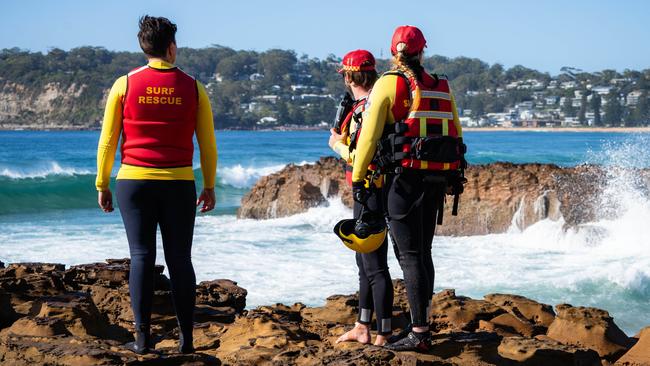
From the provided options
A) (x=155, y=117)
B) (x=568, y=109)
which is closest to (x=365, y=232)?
(x=155, y=117)

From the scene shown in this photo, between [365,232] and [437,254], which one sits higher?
[365,232]

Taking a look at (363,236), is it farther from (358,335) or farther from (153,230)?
(153,230)

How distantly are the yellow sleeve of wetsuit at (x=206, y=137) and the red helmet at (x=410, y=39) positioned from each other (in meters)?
0.98

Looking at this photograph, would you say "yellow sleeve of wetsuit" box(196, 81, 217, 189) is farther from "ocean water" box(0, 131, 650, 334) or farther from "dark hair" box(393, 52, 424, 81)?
"ocean water" box(0, 131, 650, 334)

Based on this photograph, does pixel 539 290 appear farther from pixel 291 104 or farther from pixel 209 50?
pixel 209 50

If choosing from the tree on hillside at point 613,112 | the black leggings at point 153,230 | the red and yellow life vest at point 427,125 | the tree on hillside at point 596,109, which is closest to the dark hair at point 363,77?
the red and yellow life vest at point 427,125

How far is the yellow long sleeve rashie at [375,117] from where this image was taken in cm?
484

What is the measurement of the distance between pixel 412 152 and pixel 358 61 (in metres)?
0.74

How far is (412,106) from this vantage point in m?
4.87

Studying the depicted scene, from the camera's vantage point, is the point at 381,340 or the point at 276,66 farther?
the point at 276,66

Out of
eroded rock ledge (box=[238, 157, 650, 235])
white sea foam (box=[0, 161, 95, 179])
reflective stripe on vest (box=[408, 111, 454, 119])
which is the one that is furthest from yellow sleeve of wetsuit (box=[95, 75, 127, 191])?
white sea foam (box=[0, 161, 95, 179])

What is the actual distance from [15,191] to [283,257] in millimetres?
16444

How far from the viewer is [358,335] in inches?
206

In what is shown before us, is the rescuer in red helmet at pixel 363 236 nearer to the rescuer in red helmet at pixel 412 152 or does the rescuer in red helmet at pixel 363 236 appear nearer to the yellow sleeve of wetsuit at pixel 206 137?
the rescuer in red helmet at pixel 412 152
